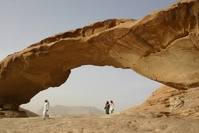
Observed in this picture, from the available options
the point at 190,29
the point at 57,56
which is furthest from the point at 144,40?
the point at 57,56

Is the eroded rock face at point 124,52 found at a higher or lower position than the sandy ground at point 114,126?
higher

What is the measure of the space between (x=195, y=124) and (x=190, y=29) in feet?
13.3

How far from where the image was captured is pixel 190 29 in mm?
9172

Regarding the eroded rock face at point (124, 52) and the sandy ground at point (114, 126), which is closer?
the sandy ground at point (114, 126)

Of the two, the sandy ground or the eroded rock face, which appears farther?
the eroded rock face

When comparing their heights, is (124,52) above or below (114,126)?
above

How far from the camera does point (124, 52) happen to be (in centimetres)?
1162

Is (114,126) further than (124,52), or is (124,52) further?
(124,52)

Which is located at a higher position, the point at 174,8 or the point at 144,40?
the point at 174,8

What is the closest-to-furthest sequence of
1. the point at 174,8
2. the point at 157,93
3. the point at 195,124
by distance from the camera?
the point at 195,124, the point at 174,8, the point at 157,93

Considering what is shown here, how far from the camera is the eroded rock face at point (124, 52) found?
30.6ft

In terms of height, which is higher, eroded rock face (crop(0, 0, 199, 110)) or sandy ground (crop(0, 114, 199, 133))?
eroded rock face (crop(0, 0, 199, 110))

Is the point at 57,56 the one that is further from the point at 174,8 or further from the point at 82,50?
the point at 174,8

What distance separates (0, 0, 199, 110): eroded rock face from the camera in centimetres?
934
